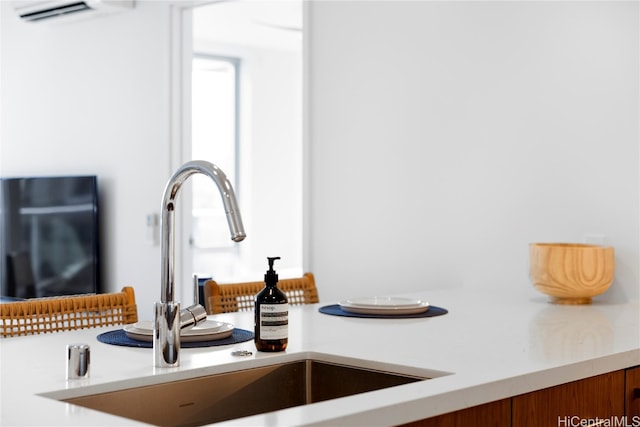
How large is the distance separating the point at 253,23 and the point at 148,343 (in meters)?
4.93

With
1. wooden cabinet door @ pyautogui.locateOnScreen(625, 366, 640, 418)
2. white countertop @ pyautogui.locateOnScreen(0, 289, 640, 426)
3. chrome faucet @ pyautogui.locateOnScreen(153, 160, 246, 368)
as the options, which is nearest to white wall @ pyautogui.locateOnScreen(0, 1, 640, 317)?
white countertop @ pyautogui.locateOnScreen(0, 289, 640, 426)

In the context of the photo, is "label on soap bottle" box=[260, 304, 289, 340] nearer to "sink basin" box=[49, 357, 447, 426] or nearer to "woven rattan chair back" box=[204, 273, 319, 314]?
"sink basin" box=[49, 357, 447, 426]

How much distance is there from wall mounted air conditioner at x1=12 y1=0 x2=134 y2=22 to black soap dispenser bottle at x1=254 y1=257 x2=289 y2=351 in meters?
3.09

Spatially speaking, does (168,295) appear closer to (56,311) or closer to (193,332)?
(193,332)

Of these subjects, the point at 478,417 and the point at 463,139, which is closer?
the point at 478,417

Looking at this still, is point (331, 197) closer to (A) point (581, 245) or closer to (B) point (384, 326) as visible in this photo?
(A) point (581, 245)

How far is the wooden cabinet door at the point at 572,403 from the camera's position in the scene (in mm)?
1582

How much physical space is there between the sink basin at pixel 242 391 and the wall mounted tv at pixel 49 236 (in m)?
3.07

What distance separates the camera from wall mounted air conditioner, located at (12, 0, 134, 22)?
4449mm

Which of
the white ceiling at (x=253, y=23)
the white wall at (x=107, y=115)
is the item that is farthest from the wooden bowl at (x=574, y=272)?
the white ceiling at (x=253, y=23)

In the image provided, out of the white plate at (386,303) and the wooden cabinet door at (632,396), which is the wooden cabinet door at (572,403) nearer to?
the wooden cabinet door at (632,396)

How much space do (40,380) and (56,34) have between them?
3.81m

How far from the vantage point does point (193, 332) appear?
1.87m

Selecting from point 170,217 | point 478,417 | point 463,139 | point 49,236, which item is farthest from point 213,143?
point 478,417
